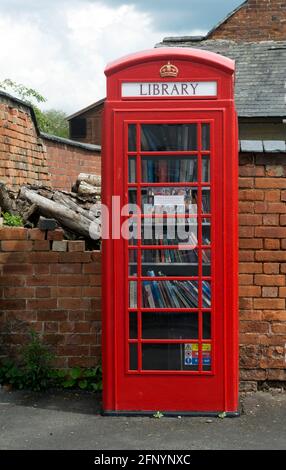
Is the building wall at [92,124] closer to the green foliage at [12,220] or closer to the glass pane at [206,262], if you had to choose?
the green foliage at [12,220]

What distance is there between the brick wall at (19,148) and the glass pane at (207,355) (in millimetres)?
4677

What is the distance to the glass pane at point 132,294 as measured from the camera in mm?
5160

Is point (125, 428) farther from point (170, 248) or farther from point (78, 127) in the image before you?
point (78, 127)

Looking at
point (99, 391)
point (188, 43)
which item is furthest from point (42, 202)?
point (188, 43)

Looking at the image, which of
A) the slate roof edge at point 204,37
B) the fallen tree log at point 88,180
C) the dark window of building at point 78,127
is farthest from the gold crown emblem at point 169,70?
the dark window of building at point 78,127

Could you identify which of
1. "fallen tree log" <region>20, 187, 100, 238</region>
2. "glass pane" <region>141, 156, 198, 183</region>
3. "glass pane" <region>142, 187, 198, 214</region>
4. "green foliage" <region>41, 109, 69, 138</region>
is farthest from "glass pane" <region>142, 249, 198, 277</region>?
"green foliage" <region>41, 109, 69, 138</region>

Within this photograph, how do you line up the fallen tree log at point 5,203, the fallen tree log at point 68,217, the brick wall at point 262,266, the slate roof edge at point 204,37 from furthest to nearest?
the slate roof edge at point 204,37, the fallen tree log at point 5,203, the fallen tree log at point 68,217, the brick wall at point 262,266

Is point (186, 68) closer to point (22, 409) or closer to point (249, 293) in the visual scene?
point (249, 293)

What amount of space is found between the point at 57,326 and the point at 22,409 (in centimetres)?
84

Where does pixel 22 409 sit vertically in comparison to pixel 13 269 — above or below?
below
